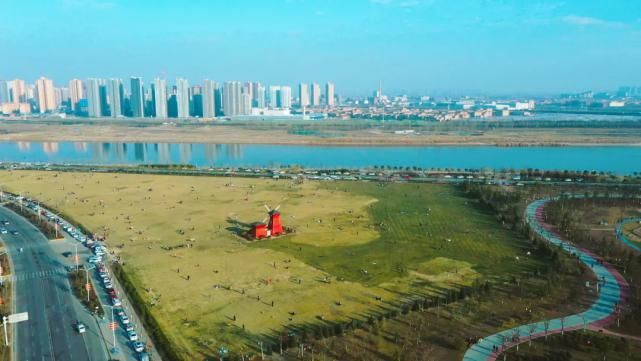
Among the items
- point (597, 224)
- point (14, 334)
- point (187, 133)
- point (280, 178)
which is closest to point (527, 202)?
point (597, 224)

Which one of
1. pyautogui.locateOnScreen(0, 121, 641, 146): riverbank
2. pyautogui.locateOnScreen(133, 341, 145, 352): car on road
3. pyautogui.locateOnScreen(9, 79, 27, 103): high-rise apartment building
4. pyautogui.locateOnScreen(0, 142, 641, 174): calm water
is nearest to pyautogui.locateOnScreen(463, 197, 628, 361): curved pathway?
pyautogui.locateOnScreen(133, 341, 145, 352): car on road

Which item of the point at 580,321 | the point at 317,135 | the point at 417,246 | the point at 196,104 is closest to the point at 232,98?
the point at 196,104

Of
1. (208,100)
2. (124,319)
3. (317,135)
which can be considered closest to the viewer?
(124,319)

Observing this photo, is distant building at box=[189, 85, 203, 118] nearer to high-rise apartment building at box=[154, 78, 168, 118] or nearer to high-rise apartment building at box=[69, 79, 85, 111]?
high-rise apartment building at box=[154, 78, 168, 118]

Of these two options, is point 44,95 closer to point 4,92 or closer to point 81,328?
point 4,92

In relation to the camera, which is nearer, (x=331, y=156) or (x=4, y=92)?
(x=331, y=156)

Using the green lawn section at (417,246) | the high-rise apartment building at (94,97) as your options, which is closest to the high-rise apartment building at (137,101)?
the high-rise apartment building at (94,97)
